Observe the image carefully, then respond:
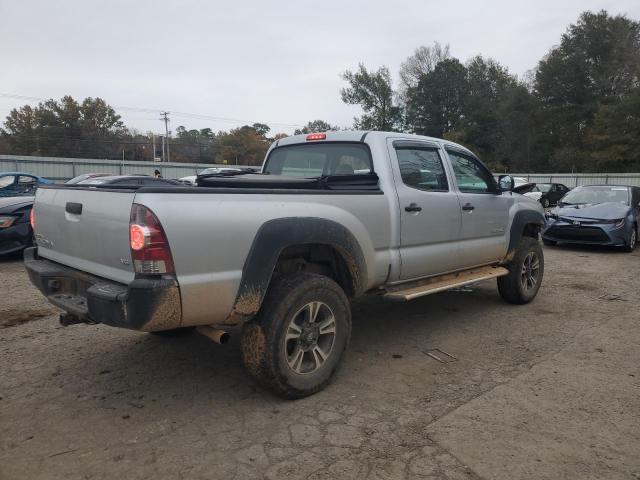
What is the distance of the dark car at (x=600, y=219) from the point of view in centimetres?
1041

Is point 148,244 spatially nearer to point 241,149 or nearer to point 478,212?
point 478,212

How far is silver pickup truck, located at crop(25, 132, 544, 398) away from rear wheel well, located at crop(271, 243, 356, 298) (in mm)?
11

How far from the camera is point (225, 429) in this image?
307 centimetres

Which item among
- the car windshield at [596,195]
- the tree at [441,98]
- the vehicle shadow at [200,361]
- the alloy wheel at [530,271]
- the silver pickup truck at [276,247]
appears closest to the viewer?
the silver pickup truck at [276,247]

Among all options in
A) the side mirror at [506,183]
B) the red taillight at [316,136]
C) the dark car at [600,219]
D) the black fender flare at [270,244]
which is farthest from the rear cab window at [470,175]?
the dark car at [600,219]

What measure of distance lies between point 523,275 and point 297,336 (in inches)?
Answer: 148

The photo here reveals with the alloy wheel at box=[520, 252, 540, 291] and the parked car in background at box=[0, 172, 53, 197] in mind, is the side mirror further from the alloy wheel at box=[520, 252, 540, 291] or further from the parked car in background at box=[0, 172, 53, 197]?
Result: the parked car in background at box=[0, 172, 53, 197]

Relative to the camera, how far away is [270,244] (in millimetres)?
3191

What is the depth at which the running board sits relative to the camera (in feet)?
14.0

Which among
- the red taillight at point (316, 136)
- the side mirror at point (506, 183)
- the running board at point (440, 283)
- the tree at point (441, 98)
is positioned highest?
the tree at point (441, 98)

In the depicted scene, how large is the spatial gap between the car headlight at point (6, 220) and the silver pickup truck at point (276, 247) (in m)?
5.15

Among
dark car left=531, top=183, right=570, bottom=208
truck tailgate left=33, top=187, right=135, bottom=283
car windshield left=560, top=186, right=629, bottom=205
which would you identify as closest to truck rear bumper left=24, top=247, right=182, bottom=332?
truck tailgate left=33, top=187, right=135, bottom=283

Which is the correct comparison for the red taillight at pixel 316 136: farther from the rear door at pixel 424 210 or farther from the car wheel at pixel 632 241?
the car wheel at pixel 632 241

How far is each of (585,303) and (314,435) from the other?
15.7 feet
